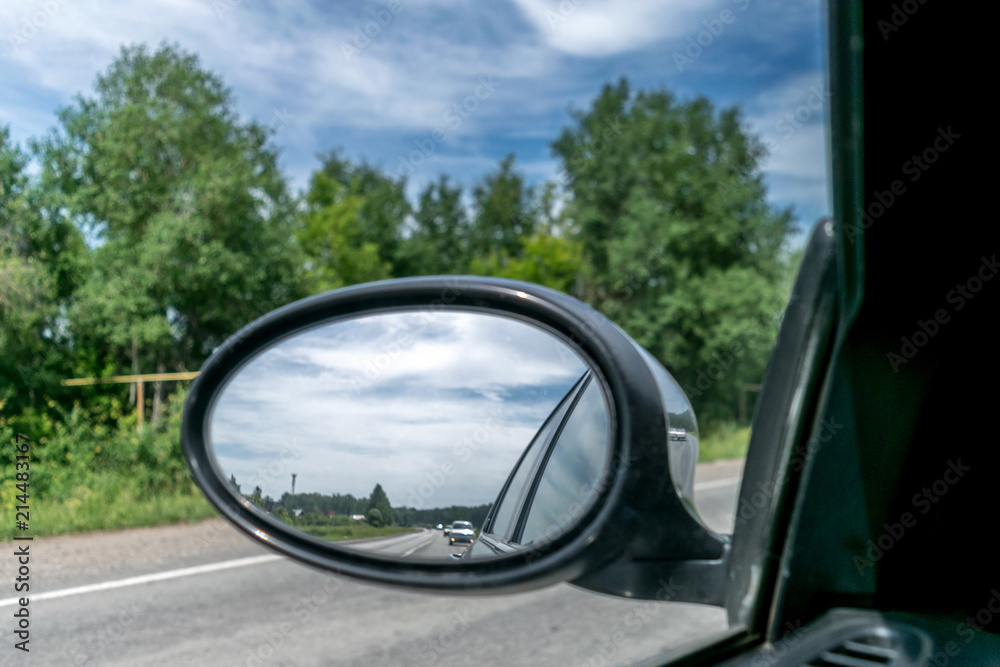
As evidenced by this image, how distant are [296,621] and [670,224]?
64.6 ft

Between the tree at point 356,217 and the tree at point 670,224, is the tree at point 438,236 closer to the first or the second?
the tree at point 356,217

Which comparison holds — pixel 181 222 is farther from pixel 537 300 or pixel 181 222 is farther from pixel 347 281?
pixel 347 281

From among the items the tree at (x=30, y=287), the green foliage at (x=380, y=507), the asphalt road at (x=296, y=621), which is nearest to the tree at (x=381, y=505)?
the green foliage at (x=380, y=507)

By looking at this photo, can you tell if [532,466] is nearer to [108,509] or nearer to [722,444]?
[108,509]

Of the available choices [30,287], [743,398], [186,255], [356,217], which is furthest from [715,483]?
[356,217]

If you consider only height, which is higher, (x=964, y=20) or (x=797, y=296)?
(x=964, y=20)

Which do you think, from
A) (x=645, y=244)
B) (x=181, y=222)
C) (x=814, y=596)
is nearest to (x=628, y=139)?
(x=645, y=244)

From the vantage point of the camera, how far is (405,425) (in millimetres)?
1301

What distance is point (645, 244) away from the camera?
899 inches

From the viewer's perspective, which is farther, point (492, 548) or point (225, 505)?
point (225, 505)

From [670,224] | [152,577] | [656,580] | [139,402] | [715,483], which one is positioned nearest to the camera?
[656,580]

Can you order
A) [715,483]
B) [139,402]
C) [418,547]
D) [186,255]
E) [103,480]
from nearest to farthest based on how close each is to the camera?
1. [418,547]
2. [139,402]
3. [103,480]
4. [186,255]
5. [715,483]

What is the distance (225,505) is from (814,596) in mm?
1115

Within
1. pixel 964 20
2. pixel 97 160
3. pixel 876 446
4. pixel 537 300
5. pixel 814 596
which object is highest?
pixel 97 160
